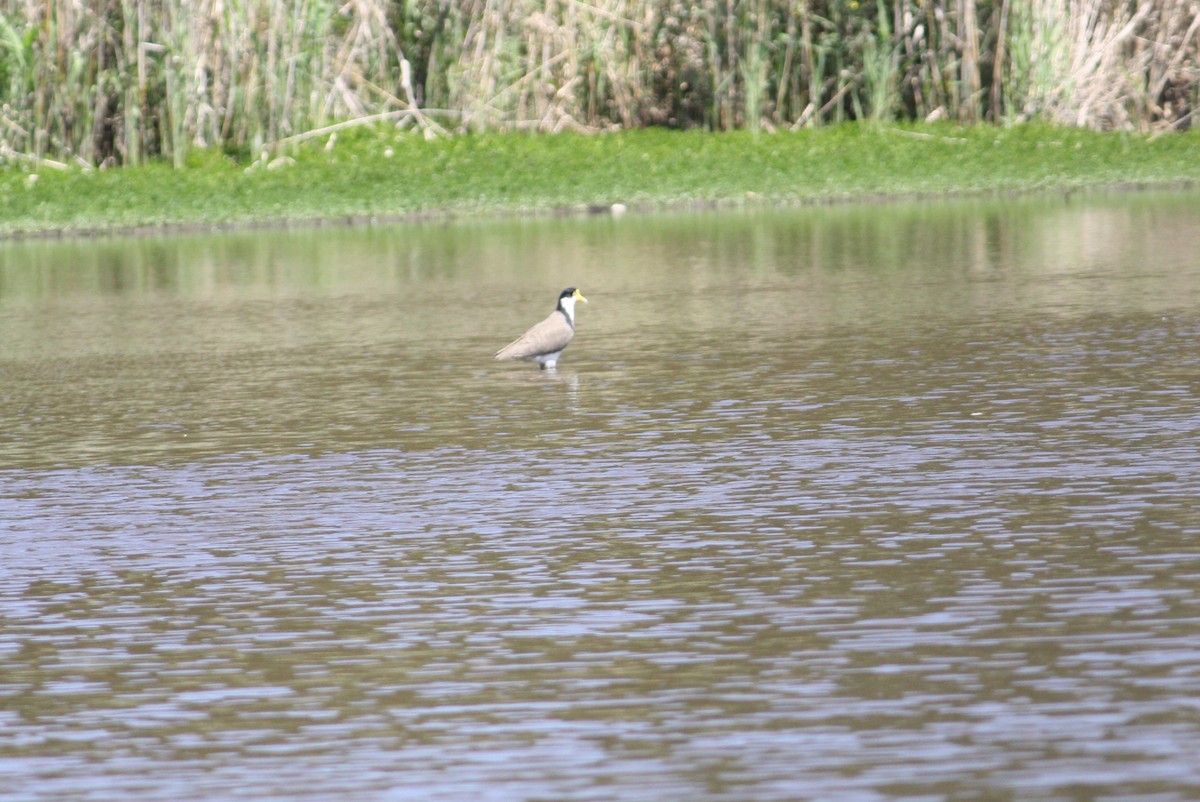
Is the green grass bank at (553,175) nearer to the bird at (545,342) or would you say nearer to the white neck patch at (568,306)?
the white neck patch at (568,306)

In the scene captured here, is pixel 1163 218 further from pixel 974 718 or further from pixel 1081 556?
A: pixel 974 718

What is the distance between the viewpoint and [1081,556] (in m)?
8.34

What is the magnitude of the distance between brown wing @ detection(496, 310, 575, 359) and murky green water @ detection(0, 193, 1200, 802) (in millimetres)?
201

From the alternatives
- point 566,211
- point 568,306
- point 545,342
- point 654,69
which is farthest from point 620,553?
point 654,69

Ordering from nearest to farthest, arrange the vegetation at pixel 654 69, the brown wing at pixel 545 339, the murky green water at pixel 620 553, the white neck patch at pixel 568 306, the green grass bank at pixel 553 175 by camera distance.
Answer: the murky green water at pixel 620 553 → the brown wing at pixel 545 339 → the white neck patch at pixel 568 306 → the green grass bank at pixel 553 175 → the vegetation at pixel 654 69

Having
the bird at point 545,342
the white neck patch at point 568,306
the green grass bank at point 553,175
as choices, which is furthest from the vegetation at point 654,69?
the bird at point 545,342

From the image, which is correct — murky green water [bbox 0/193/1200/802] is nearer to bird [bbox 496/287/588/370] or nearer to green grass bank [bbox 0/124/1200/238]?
bird [bbox 496/287/588/370]

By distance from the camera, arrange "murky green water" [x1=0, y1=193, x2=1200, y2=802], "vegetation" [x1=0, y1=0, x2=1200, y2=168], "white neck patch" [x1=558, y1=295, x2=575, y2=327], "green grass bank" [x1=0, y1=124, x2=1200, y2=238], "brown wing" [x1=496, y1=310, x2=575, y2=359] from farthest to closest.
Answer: "vegetation" [x1=0, y1=0, x2=1200, y2=168] → "green grass bank" [x1=0, y1=124, x2=1200, y2=238] → "white neck patch" [x1=558, y1=295, x2=575, y2=327] → "brown wing" [x1=496, y1=310, x2=575, y2=359] → "murky green water" [x1=0, y1=193, x2=1200, y2=802]

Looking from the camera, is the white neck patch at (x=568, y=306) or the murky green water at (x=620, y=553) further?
the white neck patch at (x=568, y=306)

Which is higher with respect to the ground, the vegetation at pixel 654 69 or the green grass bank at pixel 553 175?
the vegetation at pixel 654 69

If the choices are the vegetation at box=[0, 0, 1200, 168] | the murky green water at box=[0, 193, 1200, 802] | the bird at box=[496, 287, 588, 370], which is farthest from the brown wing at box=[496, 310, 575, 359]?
the vegetation at box=[0, 0, 1200, 168]

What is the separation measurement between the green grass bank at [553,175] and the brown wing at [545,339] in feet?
46.3

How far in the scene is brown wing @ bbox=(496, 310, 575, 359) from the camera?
48.0 ft

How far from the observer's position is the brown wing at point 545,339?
48.0ft
